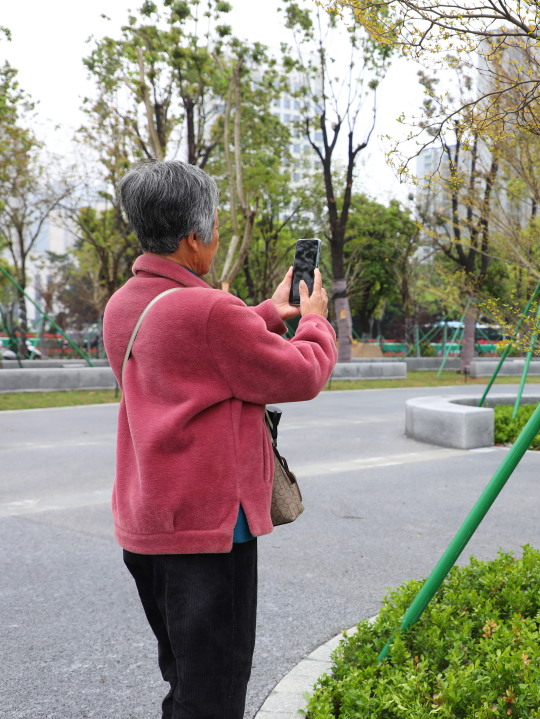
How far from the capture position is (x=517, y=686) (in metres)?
2.58

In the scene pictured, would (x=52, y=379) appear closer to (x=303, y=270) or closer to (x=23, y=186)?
(x=23, y=186)

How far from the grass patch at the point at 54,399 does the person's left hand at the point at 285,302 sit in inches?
500

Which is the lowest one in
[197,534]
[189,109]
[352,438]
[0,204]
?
[352,438]

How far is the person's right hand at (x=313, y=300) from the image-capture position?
2.12 m

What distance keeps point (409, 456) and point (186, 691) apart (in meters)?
7.55

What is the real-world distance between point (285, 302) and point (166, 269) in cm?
37

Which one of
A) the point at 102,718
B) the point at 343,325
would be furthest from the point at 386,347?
the point at 102,718

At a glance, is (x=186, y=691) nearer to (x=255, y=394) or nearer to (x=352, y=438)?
(x=255, y=394)

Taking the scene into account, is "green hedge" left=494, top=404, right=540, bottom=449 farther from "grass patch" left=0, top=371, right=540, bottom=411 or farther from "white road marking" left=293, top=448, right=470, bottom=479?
"grass patch" left=0, top=371, right=540, bottom=411

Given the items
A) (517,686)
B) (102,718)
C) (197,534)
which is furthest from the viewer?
(102,718)

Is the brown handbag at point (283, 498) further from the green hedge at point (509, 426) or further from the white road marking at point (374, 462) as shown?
the green hedge at point (509, 426)

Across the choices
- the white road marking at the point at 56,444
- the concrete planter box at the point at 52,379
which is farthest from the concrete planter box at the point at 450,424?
the concrete planter box at the point at 52,379

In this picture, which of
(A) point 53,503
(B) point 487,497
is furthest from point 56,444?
(B) point 487,497

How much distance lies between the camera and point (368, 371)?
2244 centimetres
